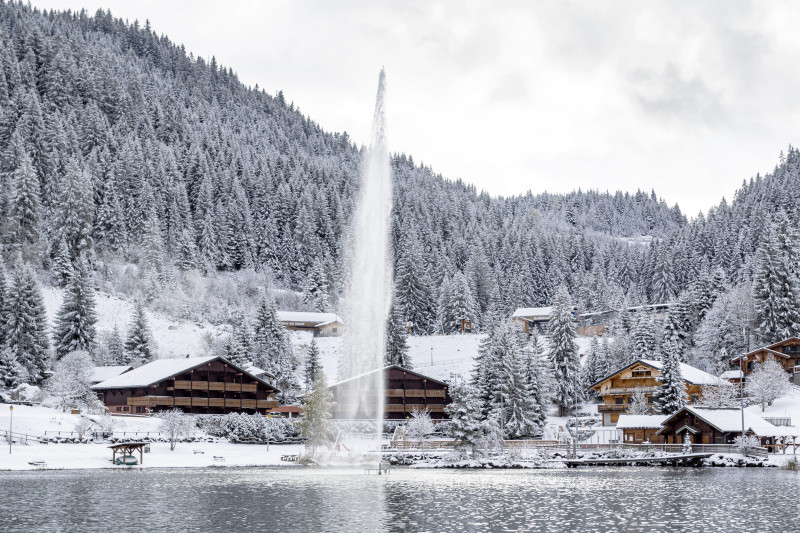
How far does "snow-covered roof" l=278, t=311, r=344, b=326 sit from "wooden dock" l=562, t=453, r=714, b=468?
84421mm

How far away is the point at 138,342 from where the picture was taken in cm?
11344

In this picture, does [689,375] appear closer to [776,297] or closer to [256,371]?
[776,297]

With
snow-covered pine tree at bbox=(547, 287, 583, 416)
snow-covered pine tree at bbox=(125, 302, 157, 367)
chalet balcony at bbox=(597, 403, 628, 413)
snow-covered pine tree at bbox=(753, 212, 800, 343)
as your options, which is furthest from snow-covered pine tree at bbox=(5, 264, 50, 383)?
snow-covered pine tree at bbox=(753, 212, 800, 343)

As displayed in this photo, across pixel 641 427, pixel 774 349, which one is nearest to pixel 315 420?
pixel 641 427

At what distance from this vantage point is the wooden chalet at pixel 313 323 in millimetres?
154250

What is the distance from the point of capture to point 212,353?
127562 mm

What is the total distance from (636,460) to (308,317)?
88960mm

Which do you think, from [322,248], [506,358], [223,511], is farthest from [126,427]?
[322,248]

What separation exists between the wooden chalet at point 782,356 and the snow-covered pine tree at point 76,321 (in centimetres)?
8147

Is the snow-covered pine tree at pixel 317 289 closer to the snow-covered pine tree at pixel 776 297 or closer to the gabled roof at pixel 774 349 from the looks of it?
the snow-covered pine tree at pixel 776 297

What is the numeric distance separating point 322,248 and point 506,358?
10095 centimetres

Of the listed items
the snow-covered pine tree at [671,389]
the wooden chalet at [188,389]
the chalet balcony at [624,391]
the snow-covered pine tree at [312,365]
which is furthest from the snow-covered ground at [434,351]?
the snow-covered pine tree at [671,389]

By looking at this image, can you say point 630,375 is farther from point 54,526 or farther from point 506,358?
point 54,526

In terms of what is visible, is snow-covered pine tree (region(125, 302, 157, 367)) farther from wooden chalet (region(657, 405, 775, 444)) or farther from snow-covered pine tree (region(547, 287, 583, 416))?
wooden chalet (region(657, 405, 775, 444))
